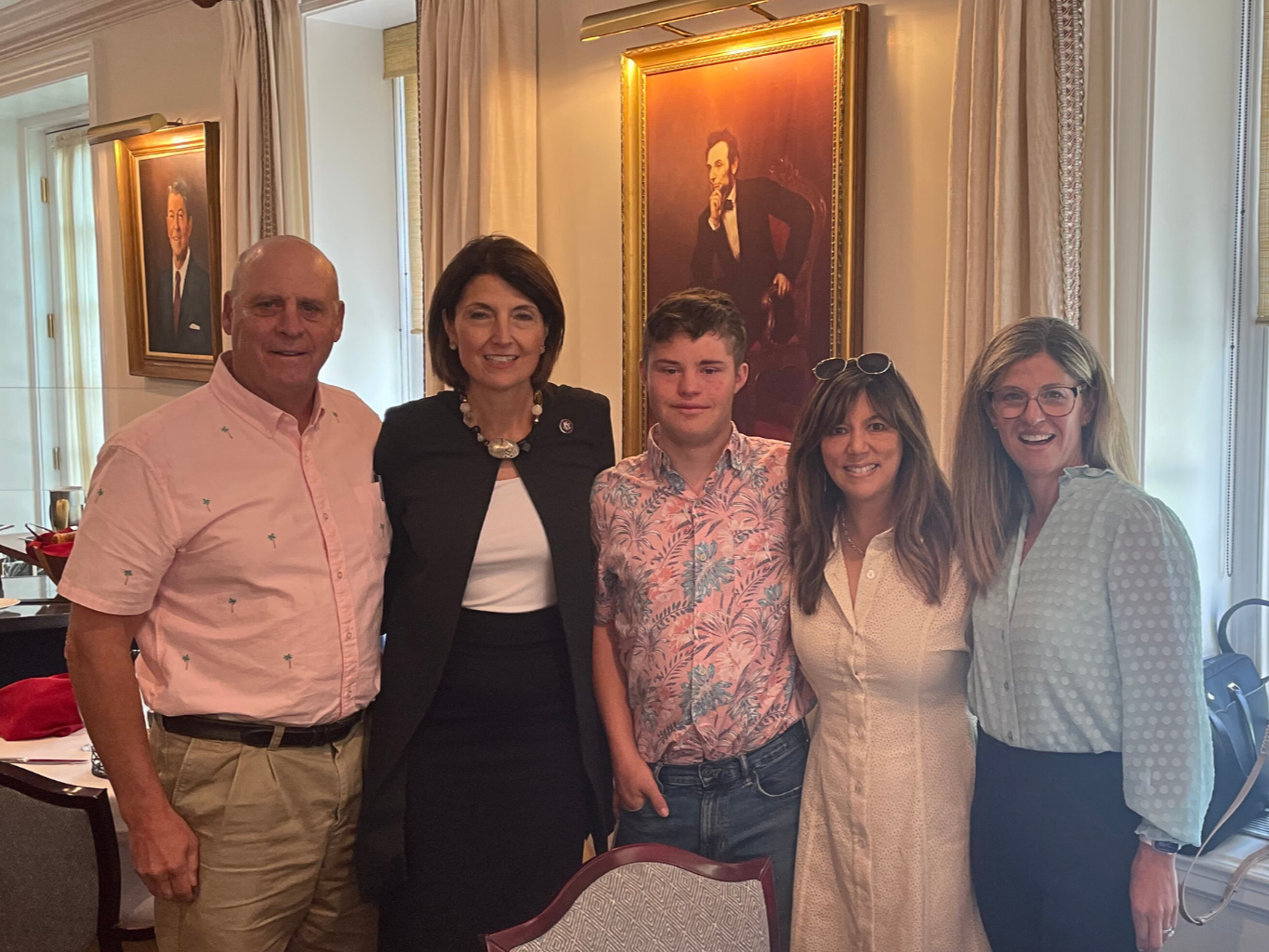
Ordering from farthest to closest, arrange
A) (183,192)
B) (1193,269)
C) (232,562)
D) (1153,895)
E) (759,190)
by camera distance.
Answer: (183,192), (759,190), (1193,269), (232,562), (1153,895)

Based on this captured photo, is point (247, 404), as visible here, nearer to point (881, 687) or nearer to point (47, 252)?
point (881, 687)

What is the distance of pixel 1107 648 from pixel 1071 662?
55mm

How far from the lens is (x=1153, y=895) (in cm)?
167

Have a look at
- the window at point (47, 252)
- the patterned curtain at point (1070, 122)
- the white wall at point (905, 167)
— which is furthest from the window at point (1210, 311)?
the window at point (47, 252)

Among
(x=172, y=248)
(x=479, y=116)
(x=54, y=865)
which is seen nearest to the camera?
(x=54, y=865)

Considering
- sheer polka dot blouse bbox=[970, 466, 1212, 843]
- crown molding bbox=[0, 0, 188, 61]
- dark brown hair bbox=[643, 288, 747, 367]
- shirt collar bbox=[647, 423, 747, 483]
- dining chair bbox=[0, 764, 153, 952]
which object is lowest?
dining chair bbox=[0, 764, 153, 952]

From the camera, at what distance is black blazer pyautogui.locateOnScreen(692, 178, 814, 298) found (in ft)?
10.8

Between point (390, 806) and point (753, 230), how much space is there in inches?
80.0

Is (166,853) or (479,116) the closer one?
(166,853)

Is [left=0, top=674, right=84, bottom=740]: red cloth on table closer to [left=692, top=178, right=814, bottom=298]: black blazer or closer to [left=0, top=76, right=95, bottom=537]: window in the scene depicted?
[left=692, top=178, right=814, bottom=298]: black blazer

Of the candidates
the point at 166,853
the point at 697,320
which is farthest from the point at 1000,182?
the point at 166,853

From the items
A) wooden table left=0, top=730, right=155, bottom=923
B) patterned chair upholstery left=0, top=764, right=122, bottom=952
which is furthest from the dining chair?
wooden table left=0, top=730, right=155, bottom=923

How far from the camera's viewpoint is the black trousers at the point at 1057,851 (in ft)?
5.62

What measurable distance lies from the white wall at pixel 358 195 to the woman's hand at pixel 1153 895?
3.94 metres
